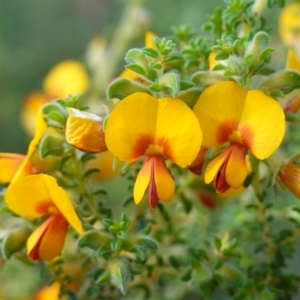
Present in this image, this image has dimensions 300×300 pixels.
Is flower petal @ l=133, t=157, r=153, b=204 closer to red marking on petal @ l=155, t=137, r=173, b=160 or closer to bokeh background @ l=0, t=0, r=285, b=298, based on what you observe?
red marking on petal @ l=155, t=137, r=173, b=160

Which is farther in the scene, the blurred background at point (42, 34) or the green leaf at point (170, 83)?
the blurred background at point (42, 34)

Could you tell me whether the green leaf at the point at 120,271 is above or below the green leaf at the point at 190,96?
below

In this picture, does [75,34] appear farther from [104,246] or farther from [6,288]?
[104,246]

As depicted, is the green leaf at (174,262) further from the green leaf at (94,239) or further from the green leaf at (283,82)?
the green leaf at (283,82)

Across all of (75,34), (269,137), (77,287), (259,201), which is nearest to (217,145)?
(269,137)

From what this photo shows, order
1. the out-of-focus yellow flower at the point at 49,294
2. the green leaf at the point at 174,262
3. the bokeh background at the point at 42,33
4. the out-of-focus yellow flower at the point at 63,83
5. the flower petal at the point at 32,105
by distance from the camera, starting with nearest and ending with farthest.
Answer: the green leaf at the point at 174,262, the out-of-focus yellow flower at the point at 49,294, the flower petal at the point at 32,105, the out-of-focus yellow flower at the point at 63,83, the bokeh background at the point at 42,33

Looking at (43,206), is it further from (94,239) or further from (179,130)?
(179,130)

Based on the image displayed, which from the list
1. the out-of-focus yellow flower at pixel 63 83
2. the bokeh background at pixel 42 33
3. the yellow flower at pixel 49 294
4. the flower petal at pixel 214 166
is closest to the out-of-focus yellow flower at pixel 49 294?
the yellow flower at pixel 49 294

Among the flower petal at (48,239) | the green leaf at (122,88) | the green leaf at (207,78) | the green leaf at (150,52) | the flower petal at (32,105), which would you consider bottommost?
the flower petal at (32,105)
